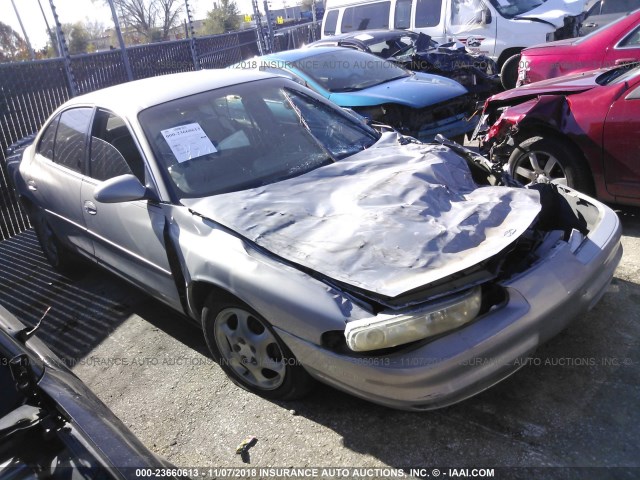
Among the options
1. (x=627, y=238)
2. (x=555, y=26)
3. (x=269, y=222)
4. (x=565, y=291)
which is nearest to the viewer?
(x=565, y=291)

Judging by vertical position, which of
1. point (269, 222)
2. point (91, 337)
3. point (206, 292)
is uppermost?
point (269, 222)

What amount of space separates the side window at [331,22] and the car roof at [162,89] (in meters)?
9.22

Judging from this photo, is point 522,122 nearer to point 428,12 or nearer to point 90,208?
point 90,208

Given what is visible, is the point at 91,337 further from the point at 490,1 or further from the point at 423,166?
the point at 490,1

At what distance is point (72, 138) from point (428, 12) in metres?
9.19

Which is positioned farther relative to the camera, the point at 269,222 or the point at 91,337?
the point at 91,337

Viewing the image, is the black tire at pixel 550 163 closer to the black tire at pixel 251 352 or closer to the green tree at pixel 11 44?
the black tire at pixel 251 352

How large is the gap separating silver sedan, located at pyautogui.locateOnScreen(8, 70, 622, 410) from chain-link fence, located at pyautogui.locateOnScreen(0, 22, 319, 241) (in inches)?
107

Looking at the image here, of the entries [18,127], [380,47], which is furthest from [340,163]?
[380,47]

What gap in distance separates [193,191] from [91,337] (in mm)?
1637

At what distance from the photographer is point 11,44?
24.1m

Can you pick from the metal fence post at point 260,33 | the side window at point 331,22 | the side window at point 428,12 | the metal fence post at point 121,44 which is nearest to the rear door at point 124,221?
the metal fence post at point 121,44

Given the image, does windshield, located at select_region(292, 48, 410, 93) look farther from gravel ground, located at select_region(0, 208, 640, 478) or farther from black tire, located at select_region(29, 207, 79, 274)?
gravel ground, located at select_region(0, 208, 640, 478)

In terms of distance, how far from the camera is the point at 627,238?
13.6 ft
